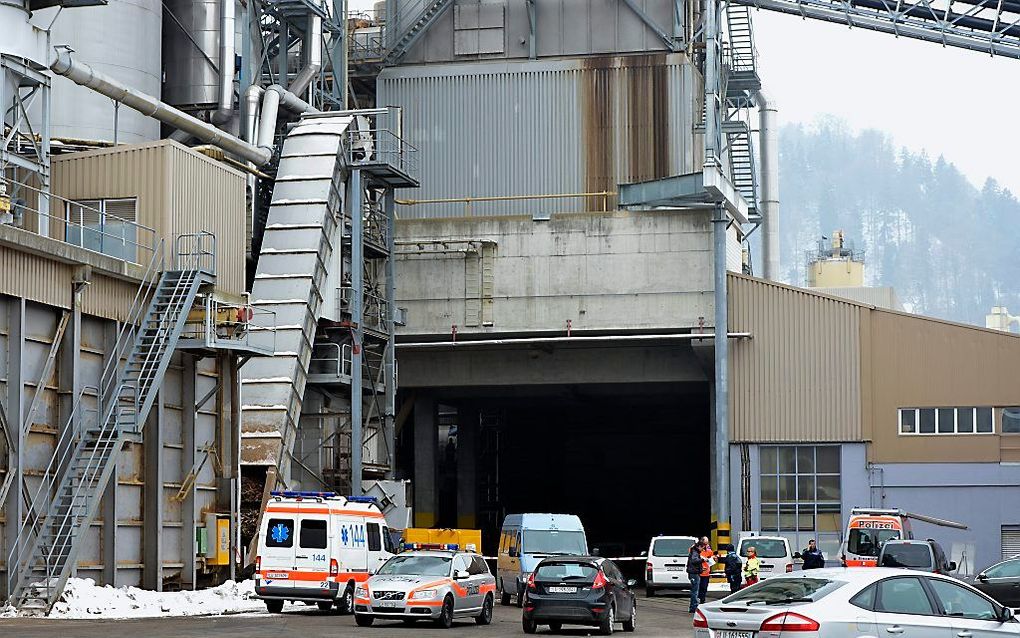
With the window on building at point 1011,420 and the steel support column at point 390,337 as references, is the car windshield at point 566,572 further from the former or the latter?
the window on building at point 1011,420

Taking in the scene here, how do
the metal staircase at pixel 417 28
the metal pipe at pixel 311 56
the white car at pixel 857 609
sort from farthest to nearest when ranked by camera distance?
the metal staircase at pixel 417 28, the metal pipe at pixel 311 56, the white car at pixel 857 609

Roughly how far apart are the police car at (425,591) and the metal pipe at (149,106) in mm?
15722

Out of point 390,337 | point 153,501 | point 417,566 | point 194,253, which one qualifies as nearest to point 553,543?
point 153,501

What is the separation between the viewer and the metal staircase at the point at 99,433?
28.5 m

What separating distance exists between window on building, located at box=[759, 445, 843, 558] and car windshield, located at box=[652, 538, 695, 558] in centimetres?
865

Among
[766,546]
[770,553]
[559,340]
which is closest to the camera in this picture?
[770,553]

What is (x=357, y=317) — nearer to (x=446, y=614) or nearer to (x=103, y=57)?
(x=103, y=57)

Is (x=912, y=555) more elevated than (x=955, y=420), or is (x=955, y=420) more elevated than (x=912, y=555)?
(x=955, y=420)

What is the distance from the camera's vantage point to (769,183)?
74.9m

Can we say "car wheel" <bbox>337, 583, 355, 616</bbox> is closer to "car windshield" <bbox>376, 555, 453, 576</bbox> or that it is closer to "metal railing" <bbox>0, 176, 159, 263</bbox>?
"car windshield" <bbox>376, 555, 453, 576</bbox>

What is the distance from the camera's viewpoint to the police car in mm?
26156

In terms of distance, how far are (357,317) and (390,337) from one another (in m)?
3.61

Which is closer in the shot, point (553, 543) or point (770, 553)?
point (553, 543)

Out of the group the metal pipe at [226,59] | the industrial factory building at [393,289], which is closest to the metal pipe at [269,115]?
the industrial factory building at [393,289]
